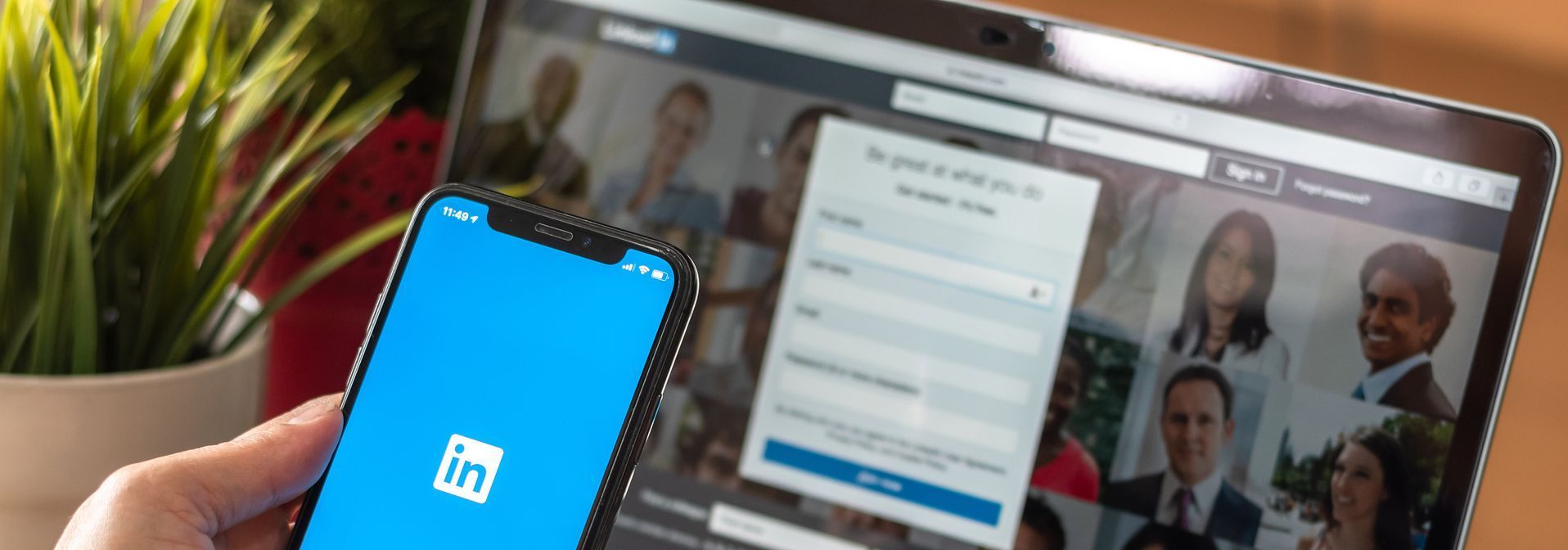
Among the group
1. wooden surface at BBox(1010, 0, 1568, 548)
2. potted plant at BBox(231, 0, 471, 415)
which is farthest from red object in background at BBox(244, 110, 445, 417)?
wooden surface at BBox(1010, 0, 1568, 548)

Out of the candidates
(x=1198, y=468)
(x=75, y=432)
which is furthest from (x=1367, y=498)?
(x=75, y=432)

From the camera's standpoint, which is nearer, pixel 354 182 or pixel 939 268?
pixel 939 268

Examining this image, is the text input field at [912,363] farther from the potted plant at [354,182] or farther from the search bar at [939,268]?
the potted plant at [354,182]

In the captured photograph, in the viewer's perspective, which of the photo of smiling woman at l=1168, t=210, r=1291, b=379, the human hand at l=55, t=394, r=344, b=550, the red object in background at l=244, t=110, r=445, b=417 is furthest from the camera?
the red object in background at l=244, t=110, r=445, b=417

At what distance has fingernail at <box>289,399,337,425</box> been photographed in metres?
0.40

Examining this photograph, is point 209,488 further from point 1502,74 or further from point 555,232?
point 1502,74

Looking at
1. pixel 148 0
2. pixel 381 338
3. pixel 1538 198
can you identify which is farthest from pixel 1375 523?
pixel 148 0

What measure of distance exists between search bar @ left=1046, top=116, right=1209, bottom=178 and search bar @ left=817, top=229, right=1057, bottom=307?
6 centimetres

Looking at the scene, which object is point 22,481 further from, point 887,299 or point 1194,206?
point 1194,206

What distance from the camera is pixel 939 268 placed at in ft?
1.61

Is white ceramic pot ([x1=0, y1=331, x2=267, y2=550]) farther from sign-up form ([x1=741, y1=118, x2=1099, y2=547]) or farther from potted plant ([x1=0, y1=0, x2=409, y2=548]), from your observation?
sign-up form ([x1=741, y1=118, x2=1099, y2=547])

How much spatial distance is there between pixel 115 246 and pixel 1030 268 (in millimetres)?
413

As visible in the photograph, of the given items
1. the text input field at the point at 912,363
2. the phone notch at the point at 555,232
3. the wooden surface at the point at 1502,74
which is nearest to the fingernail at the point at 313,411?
the phone notch at the point at 555,232

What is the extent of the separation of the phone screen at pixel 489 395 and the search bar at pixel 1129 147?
0.20m
